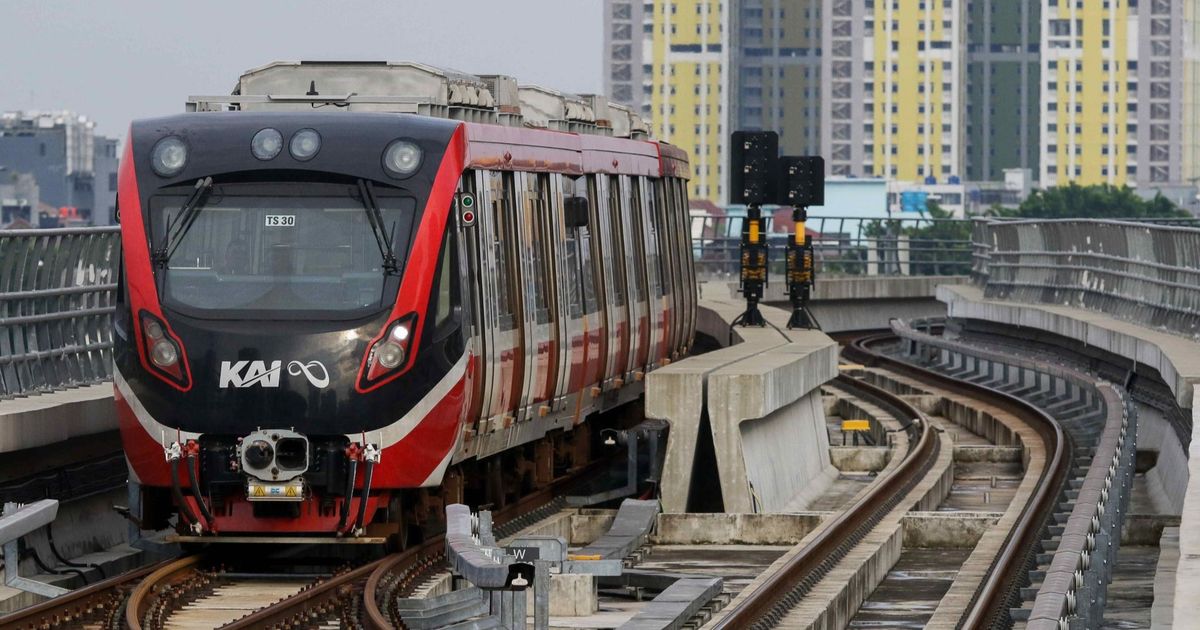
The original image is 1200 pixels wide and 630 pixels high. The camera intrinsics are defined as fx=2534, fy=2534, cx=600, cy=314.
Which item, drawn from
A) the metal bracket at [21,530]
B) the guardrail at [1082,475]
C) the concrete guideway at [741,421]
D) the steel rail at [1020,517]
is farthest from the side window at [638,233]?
the metal bracket at [21,530]

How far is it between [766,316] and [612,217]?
12.5 metres

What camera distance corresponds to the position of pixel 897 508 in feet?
66.8

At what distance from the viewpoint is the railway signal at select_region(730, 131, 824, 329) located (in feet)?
101

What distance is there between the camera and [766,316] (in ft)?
110

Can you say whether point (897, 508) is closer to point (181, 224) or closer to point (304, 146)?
point (304, 146)

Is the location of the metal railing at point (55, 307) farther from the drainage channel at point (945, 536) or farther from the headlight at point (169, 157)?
the drainage channel at point (945, 536)

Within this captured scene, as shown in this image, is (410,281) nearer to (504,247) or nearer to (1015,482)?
(504,247)

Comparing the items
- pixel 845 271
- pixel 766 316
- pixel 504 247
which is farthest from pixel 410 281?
pixel 845 271

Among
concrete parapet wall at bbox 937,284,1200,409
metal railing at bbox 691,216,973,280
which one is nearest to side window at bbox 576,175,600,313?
concrete parapet wall at bbox 937,284,1200,409

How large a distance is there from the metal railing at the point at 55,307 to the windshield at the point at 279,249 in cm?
204

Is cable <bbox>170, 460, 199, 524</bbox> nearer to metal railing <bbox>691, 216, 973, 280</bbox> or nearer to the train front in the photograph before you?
the train front

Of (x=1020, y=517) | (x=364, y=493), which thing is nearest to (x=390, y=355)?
(x=364, y=493)

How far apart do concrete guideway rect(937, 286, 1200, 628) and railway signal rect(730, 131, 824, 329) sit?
132 inches

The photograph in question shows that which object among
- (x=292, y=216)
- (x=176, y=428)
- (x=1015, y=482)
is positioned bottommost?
(x=1015, y=482)
